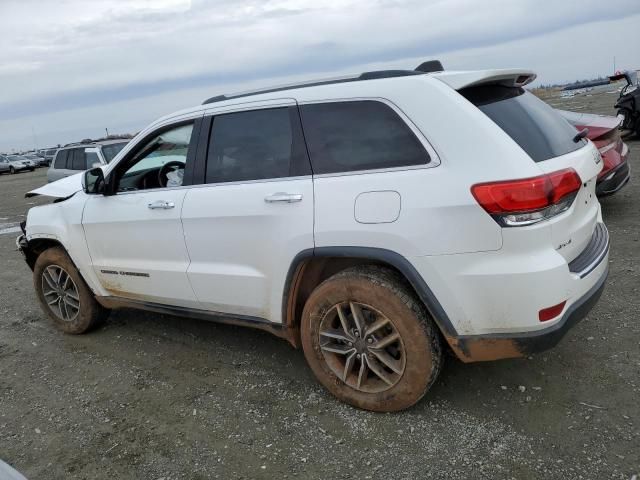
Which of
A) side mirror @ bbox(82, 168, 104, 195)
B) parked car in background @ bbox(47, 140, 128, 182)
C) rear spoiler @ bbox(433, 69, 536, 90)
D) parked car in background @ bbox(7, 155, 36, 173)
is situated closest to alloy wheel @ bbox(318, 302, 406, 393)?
rear spoiler @ bbox(433, 69, 536, 90)

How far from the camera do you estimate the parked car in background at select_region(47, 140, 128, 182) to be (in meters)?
11.8

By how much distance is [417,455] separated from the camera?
2.78m

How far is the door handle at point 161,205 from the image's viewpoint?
367cm

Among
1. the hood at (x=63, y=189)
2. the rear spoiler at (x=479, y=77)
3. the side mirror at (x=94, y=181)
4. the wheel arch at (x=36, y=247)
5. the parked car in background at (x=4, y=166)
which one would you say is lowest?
the parked car in background at (x=4, y=166)

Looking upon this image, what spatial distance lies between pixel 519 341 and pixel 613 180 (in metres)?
4.17

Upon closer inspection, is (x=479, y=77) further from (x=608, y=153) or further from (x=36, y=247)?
(x=36, y=247)

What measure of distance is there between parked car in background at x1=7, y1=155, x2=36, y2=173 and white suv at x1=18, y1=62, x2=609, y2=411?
121ft

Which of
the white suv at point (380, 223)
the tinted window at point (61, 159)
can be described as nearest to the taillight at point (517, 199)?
the white suv at point (380, 223)

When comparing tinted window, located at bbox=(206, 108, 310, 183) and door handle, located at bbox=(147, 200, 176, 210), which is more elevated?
tinted window, located at bbox=(206, 108, 310, 183)

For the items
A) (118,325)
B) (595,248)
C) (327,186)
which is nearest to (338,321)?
(327,186)

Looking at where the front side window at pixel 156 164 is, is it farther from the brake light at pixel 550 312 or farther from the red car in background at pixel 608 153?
the red car in background at pixel 608 153

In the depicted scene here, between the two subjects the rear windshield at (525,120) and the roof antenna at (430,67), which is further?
the roof antenna at (430,67)

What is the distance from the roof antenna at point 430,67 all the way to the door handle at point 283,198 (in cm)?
108

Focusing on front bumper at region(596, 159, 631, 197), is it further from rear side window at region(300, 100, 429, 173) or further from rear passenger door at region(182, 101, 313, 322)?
rear passenger door at region(182, 101, 313, 322)
